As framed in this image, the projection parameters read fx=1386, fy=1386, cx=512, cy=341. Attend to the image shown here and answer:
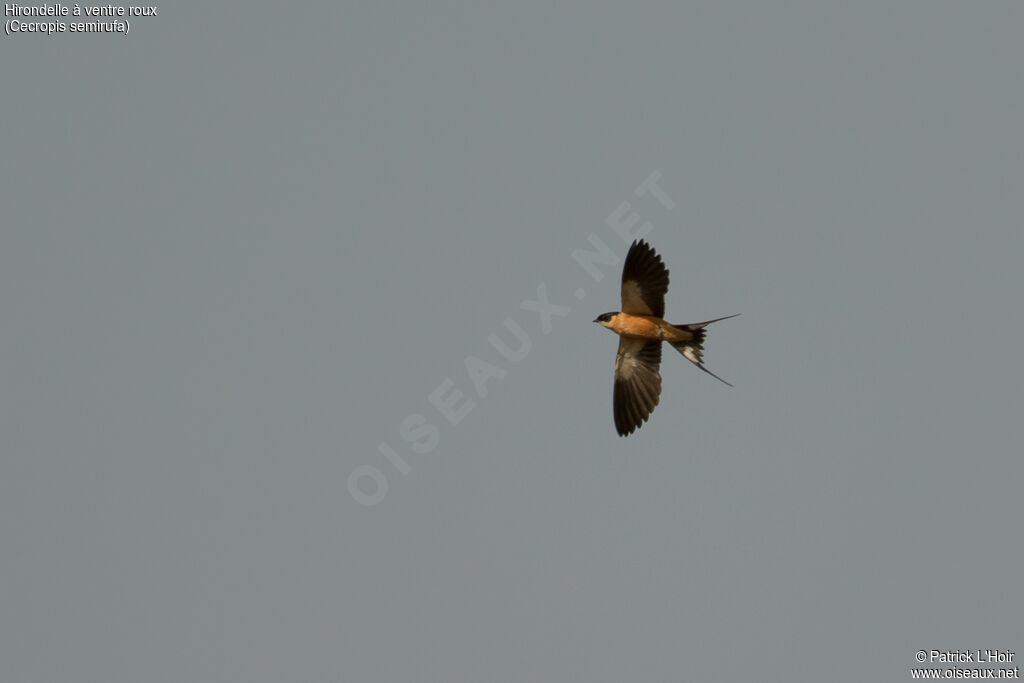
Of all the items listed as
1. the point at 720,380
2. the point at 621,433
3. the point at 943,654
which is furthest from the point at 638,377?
the point at 943,654

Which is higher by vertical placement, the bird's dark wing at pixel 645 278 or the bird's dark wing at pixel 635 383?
the bird's dark wing at pixel 645 278

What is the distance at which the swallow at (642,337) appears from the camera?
1986cm

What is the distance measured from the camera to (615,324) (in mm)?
20391

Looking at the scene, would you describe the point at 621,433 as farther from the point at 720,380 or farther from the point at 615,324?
the point at 720,380

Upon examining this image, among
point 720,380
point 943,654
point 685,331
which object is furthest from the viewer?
point 943,654

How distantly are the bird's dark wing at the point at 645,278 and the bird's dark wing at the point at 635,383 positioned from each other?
2.24ft

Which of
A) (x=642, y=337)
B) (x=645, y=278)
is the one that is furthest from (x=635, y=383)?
(x=645, y=278)

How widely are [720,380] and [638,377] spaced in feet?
8.93

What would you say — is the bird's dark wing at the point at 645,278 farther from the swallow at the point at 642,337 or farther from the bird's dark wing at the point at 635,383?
the bird's dark wing at the point at 635,383

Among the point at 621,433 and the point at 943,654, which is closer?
the point at 621,433

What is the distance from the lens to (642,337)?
20.4m

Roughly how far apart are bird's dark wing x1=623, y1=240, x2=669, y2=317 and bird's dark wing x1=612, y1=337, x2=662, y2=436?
0.68 metres

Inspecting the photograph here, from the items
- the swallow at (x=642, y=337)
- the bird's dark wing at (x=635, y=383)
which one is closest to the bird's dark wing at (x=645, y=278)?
the swallow at (x=642, y=337)

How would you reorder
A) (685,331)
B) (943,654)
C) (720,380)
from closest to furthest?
1. (720,380)
2. (685,331)
3. (943,654)
